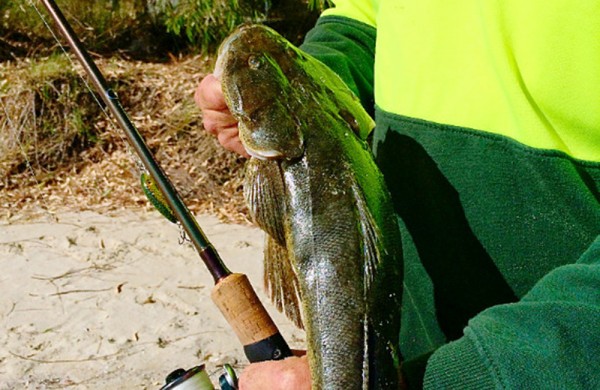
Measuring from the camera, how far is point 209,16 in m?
7.34

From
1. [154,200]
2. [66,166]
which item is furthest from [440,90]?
[66,166]

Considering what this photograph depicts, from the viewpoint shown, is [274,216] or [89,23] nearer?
[274,216]

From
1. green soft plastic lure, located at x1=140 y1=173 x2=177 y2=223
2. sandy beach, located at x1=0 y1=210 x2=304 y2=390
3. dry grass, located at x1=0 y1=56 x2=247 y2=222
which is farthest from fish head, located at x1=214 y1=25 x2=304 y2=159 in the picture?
dry grass, located at x1=0 y1=56 x2=247 y2=222

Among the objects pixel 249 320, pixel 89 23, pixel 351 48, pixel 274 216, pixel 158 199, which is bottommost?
pixel 89 23

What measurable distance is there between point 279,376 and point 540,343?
55 cm

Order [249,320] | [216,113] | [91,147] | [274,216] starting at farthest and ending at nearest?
[91,147] → [249,320] → [216,113] → [274,216]

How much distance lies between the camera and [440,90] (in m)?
1.94

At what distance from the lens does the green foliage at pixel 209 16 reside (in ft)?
23.6

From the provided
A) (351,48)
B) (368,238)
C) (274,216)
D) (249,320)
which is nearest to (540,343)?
(368,238)

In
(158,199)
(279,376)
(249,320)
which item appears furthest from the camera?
(158,199)

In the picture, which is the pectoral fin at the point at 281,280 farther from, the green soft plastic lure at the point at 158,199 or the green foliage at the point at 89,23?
the green foliage at the point at 89,23

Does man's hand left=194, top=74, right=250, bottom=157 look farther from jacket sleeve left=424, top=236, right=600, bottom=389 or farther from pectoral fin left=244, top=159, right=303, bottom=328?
jacket sleeve left=424, top=236, right=600, bottom=389

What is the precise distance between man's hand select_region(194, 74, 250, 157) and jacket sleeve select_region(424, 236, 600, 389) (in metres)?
0.78

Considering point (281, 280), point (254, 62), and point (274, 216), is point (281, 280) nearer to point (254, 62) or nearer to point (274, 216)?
point (274, 216)
